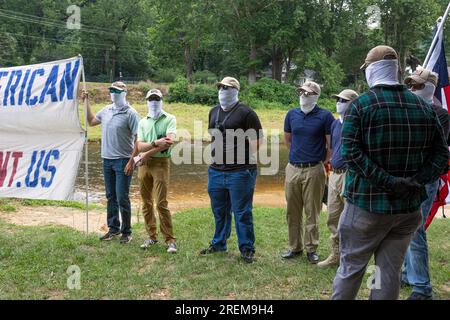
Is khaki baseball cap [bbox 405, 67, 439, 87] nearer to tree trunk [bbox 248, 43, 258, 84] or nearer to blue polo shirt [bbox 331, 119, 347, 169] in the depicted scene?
blue polo shirt [bbox 331, 119, 347, 169]

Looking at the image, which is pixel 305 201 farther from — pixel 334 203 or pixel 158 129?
pixel 158 129

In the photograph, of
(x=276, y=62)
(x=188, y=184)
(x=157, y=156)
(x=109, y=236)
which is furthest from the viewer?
(x=276, y=62)

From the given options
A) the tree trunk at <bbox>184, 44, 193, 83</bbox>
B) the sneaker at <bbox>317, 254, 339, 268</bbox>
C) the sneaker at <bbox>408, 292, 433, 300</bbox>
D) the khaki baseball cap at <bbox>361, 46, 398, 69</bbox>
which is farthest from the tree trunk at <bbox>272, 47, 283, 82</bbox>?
the khaki baseball cap at <bbox>361, 46, 398, 69</bbox>

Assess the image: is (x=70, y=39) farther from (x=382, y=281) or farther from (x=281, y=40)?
(x=382, y=281)

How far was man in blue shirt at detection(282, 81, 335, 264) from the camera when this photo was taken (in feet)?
18.3

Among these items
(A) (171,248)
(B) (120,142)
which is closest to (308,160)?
(A) (171,248)

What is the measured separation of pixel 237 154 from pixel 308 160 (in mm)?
849

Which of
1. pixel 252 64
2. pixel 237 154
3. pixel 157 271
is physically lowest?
pixel 157 271

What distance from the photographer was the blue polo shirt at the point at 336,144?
5.21 m

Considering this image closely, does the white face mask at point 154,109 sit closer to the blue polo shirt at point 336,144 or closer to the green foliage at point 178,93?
the blue polo shirt at point 336,144

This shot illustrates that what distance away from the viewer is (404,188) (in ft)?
10.3

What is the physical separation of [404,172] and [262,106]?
34797mm

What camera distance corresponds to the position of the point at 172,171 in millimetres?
16828

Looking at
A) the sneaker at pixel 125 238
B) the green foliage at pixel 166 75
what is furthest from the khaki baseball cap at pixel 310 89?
the green foliage at pixel 166 75
